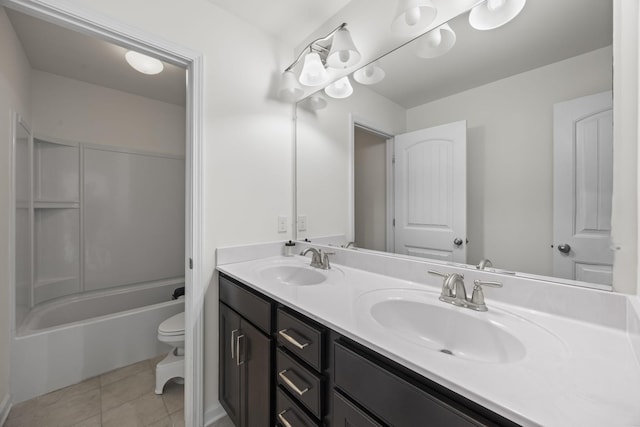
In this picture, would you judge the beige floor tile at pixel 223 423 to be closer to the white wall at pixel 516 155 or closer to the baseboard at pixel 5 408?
the baseboard at pixel 5 408

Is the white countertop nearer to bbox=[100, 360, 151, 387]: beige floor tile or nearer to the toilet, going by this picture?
the toilet

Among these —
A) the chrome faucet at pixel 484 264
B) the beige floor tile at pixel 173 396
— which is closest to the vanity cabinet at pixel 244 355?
the beige floor tile at pixel 173 396

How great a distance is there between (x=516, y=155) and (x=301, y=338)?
3.20 ft

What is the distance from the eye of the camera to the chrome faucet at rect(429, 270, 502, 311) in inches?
31.9

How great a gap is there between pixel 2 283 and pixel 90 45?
163 centimetres

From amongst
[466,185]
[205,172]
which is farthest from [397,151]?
[205,172]

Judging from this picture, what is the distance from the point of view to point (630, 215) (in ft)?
2.11

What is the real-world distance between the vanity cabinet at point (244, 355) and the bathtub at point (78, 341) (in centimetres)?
104

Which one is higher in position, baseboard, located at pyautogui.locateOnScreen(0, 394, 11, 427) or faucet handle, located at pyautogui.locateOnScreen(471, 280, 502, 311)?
faucet handle, located at pyautogui.locateOnScreen(471, 280, 502, 311)

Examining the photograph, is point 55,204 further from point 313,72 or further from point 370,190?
point 370,190

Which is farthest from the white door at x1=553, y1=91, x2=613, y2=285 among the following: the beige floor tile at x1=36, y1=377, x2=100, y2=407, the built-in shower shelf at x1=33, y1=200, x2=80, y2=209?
the built-in shower shelf at x1=33, y1=200, x2=80, y2=209

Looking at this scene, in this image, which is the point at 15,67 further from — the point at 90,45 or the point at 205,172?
the point at 205,172

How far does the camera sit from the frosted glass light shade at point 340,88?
4.89 feet

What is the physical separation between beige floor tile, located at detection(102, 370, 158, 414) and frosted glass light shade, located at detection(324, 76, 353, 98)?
7.31ft
